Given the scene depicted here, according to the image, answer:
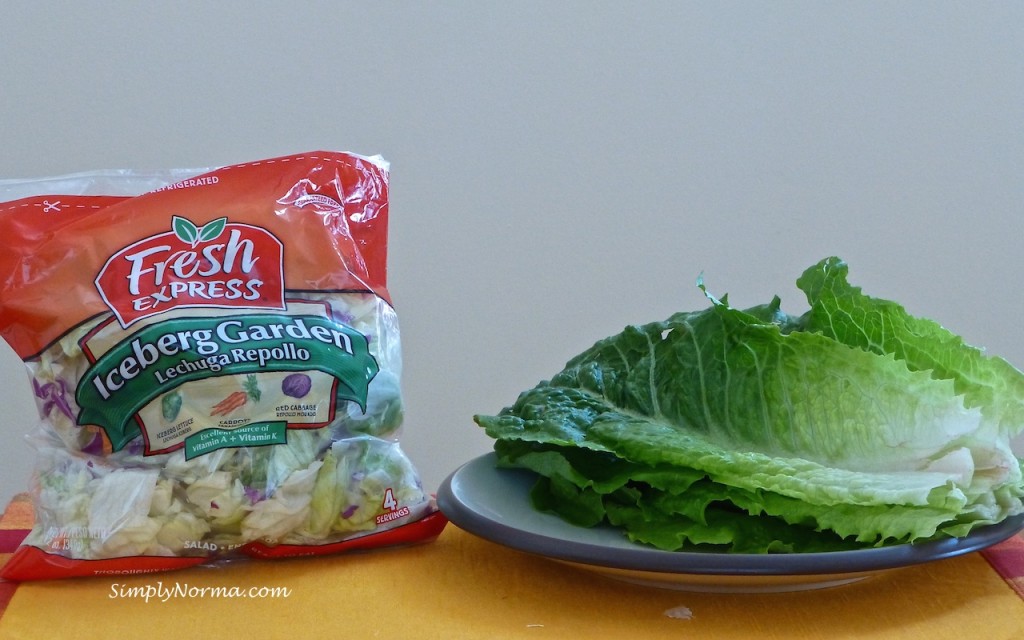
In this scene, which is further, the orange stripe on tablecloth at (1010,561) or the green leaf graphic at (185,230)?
the green leaf graphic at (185,230)

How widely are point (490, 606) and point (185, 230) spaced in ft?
1.45

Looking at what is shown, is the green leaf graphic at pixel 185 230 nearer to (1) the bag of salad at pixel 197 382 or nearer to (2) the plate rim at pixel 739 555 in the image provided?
(1) the bag of salad at pixel 197 382

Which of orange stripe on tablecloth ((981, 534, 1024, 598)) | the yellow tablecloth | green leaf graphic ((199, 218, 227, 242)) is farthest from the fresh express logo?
orange stripe on tablecloth ((981, 534, 1024, 598))

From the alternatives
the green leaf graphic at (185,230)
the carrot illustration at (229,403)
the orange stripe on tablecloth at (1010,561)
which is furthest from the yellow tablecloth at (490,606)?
the green leaf graphic at (185,230)

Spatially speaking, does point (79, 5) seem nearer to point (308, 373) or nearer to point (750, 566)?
point (308, 373)

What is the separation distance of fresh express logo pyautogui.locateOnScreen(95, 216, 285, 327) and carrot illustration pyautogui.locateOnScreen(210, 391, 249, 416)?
82mm

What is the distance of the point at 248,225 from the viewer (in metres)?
0.94

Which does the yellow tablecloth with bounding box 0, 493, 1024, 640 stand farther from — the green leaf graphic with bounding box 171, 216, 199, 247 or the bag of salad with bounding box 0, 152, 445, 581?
the green leaf graphic with bounding box 171, 216, 199, 247

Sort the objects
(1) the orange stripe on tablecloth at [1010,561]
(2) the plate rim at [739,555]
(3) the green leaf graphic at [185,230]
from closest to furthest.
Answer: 1. (2) the plate rim at [739,555]
2. (1) the orange stripe on tablecloth at [1010,561]
3. (3) the green leaf graphic at [185,230]

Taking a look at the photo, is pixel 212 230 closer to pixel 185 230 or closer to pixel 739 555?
pixel 185 230

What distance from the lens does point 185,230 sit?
93cm

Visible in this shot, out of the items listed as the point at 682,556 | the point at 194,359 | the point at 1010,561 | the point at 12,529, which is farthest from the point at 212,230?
the point at 1010,561

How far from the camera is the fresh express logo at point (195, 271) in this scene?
0.89m

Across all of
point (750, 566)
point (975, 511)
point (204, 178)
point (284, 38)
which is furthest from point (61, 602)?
point (284, 38)
